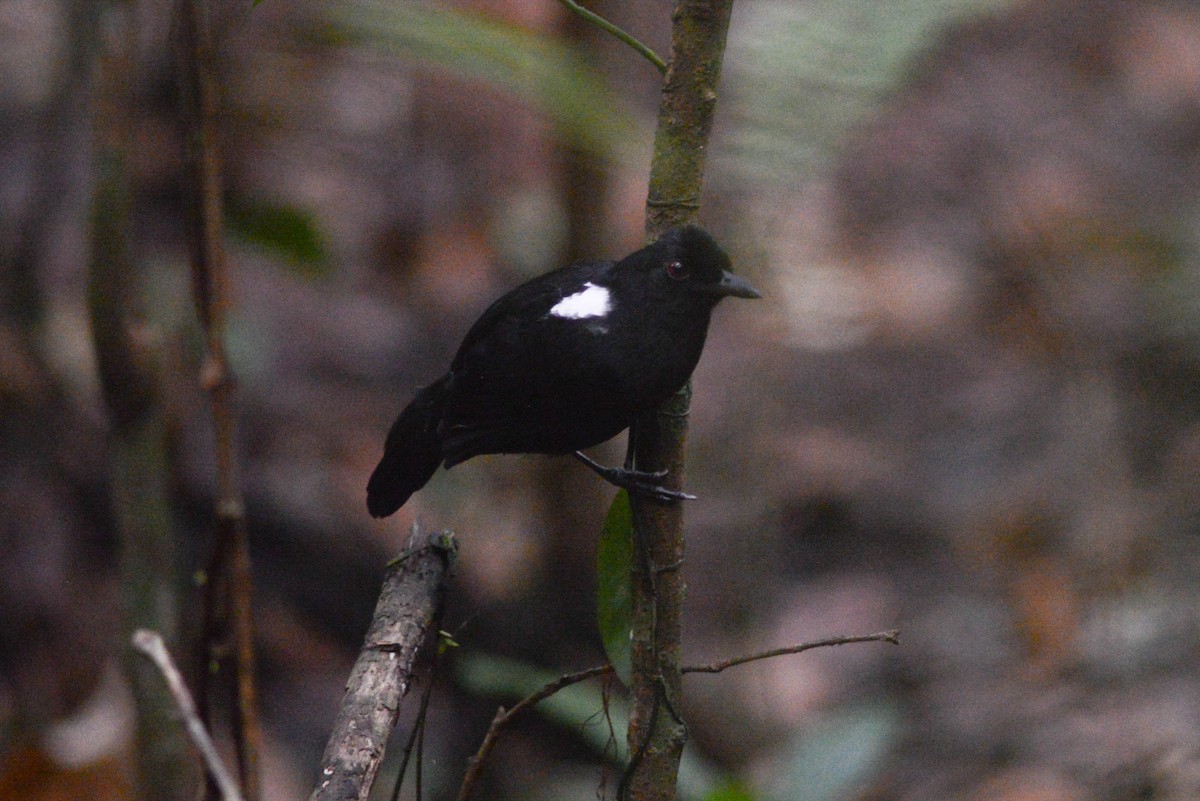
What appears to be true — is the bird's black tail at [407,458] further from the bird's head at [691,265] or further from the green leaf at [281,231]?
the green leaf at [281,231]

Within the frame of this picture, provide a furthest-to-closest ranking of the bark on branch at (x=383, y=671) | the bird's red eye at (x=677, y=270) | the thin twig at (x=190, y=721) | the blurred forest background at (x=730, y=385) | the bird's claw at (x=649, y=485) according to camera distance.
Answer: the blurred forest background at (x=730, y=385), the bird's red eye at (x=677, y=270), the bird's claw at (x=649, y=485), the bark on branch at (x=383, y=671), the thin twig at (x=190, y=721)

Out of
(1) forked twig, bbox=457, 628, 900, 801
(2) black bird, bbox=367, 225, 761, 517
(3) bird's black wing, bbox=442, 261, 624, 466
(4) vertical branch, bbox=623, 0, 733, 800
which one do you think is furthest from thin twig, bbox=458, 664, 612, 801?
(3) bird's black wing, bbox=442, 261, 624, 466

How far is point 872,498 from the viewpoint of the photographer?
17.7ft

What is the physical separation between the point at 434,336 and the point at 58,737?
100.0 inches

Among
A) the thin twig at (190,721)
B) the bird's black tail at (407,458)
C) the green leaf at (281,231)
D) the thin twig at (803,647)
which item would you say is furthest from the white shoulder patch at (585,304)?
the green leaf at (281,231)

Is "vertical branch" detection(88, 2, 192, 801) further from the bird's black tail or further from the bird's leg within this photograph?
the bird's leg

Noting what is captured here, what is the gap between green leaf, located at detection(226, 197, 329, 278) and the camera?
152 inches

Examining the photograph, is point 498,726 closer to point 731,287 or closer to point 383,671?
point 383,671

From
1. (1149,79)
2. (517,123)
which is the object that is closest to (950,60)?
(1149,79)

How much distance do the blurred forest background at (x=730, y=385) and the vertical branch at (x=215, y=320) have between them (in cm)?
63

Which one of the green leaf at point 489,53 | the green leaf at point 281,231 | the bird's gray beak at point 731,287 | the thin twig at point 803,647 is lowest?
the thin twig at point 803,647

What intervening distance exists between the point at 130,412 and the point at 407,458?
0.50m

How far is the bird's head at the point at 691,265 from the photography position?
1.82 metres

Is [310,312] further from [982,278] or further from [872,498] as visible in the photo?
[982,278]
